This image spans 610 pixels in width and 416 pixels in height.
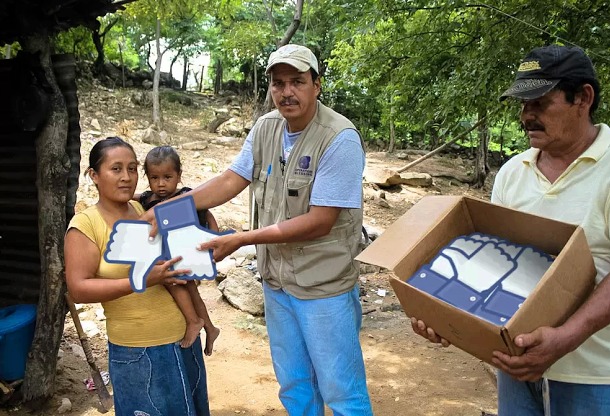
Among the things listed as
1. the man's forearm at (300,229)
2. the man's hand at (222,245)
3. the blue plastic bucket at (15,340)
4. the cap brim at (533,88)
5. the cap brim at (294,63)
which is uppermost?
the cap brim at (294,63)

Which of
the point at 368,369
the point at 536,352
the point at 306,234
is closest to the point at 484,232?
the point at 536,352

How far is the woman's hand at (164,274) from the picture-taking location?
6.91 feet

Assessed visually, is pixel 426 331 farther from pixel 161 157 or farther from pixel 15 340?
pixel 15 340

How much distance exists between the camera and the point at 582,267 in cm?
156

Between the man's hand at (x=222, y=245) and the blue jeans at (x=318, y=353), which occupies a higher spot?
the man's hand at (x=222, y=245)

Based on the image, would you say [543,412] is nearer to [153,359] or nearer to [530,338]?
[530,338]

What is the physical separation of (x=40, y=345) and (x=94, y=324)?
1.41 m

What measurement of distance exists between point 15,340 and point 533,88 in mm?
3591

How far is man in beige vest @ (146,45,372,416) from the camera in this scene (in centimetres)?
228

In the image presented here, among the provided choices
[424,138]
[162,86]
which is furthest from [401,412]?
[162,86]

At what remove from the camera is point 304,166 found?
2346 millimetres

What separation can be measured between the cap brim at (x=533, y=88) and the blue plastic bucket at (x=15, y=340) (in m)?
3.45

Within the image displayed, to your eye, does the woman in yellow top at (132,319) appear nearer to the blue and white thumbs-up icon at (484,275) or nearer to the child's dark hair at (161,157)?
the child's dark hair at (161,157)

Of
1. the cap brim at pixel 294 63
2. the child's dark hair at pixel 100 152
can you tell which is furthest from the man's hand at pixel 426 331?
the child's dark hair at pixel 100 152
